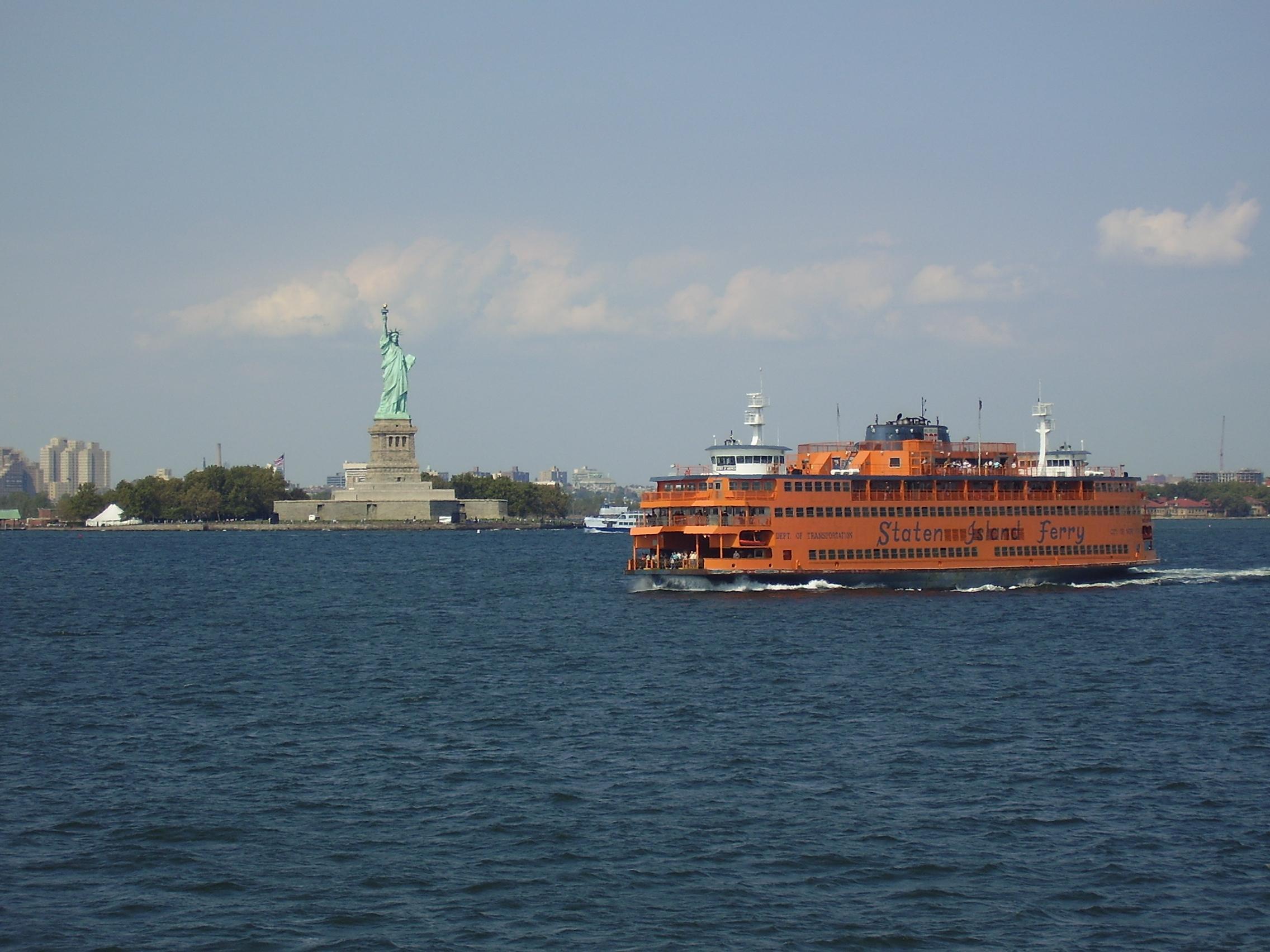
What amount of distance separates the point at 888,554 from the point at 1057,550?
12.2 m

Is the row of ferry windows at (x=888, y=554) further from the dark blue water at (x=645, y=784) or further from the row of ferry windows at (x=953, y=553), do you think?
the dark blue water at (x=645, y=784)

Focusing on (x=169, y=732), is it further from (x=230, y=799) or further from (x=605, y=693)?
(x=605, y=693)

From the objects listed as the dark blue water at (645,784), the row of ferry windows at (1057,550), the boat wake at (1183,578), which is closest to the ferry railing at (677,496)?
the dark blue water at (645,784)

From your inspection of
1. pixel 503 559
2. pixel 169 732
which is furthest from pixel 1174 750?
pixel 503 559

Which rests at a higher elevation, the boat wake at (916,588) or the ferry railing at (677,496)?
the ferry railing at (677,496)

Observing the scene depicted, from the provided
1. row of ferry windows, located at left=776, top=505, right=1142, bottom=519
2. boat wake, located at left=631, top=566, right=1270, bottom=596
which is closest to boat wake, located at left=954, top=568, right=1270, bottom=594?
boat wake, located at left=631, top=566, right=1270, bottom=596

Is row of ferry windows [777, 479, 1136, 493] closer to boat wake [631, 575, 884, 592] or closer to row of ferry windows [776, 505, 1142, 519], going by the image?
row of ferry windows [776, 505, 1142, 519]

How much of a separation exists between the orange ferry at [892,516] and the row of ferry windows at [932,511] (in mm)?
63

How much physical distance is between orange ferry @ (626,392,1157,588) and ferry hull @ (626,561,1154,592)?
0.09 meters

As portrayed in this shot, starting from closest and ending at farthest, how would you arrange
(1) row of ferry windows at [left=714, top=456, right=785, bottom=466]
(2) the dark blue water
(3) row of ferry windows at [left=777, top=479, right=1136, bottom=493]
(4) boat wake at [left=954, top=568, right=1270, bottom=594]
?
(2) the dark blue water → (3) row of ferry windows at [left=777, top=479, right=1136, bottom=493] → (1) row of ferry windows at [left=714, top=456, right=785, bottom=466] → (4) boat wake at [left=954, top=568, right=1270, bottom=594]

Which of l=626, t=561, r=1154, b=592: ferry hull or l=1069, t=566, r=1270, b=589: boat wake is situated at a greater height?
l=626, t=561, r=1154, b=592: ferry hull

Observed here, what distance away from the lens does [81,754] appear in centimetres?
3481

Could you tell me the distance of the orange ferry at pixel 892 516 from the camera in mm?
73062

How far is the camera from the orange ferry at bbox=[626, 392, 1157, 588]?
2876 inches
